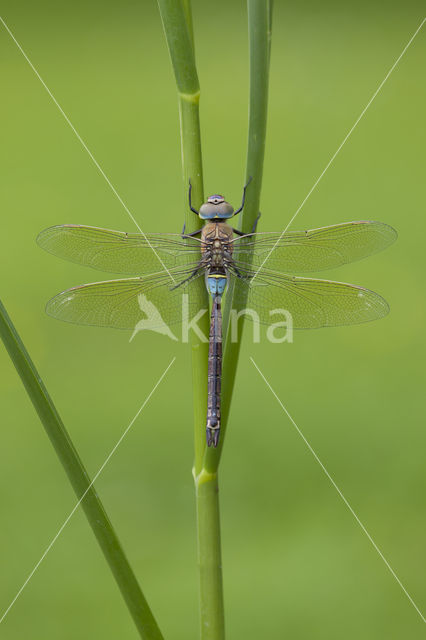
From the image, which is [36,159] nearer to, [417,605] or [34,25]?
[34,25]

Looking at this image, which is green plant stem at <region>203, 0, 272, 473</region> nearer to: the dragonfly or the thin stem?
the thin stem

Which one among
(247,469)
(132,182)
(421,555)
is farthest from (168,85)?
(421,555)

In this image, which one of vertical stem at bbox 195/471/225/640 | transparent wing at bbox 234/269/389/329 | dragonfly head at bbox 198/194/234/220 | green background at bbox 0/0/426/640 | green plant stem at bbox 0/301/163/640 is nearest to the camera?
green plant stem at bbox 0/301/163/640

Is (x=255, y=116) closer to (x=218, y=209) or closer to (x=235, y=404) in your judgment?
(x=218, y=209)

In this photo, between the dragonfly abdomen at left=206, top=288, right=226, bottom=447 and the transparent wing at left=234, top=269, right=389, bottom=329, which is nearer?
the dragonfly abdomen at left=206, top=288, right=226, bottom=447

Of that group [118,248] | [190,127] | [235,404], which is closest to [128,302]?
[118,248]

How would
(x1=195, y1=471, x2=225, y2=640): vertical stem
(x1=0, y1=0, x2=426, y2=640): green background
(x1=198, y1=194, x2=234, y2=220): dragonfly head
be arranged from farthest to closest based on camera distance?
(x1=0, y1=0, x2=426, y2=640): green background < (x1=198, y1=194, x2=234, y2=220): dragonfly head < (x1=195, y1=471, x2=225, y2=640): vertical stem

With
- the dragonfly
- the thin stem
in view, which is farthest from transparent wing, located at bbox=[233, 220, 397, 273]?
the thin stem
